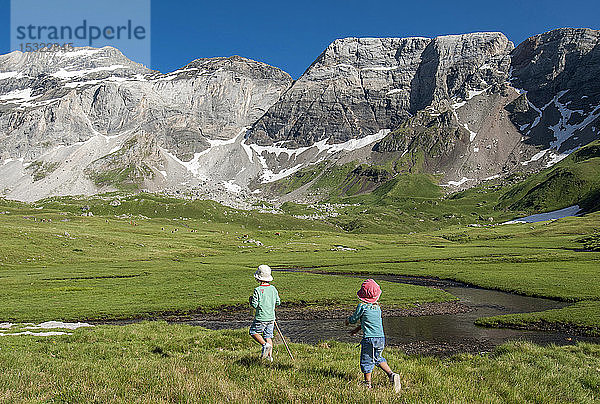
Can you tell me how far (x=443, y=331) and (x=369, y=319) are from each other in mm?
24725

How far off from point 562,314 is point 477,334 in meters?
10.0

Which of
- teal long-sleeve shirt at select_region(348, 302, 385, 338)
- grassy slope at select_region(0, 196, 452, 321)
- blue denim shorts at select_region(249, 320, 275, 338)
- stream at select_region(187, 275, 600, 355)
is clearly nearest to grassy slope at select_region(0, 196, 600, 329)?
grassy slope at select_region(0, 196, 452, 321)

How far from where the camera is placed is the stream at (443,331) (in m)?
29.7

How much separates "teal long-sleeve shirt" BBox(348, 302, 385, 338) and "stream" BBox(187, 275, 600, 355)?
16.0 m

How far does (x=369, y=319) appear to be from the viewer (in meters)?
13.4

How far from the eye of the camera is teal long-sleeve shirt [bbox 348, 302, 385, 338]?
43.6ft

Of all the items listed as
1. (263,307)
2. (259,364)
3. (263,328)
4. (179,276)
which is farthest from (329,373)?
(179,276)

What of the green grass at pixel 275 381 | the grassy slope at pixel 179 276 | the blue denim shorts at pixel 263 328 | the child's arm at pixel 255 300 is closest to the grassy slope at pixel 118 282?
the grassy slope at pixel 179 276

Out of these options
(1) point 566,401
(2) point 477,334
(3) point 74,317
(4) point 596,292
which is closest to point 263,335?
(1) point 566,401

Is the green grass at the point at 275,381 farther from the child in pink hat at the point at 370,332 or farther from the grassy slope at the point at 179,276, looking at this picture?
the grassy slope at the point at 179,276

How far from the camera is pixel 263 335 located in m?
16.6

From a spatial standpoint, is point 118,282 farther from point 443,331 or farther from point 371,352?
point 371,352

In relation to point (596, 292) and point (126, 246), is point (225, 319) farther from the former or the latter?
point (126, 246)

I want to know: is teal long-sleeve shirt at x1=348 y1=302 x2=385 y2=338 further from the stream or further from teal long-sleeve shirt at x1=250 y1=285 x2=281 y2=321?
the stream
